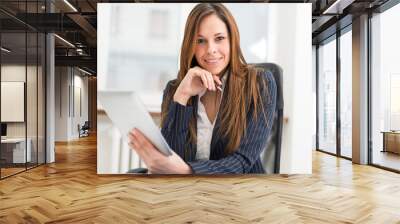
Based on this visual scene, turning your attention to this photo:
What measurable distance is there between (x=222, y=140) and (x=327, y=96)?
551 cm

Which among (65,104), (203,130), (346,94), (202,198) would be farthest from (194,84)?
(65,104)

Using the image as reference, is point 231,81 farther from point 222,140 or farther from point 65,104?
point 65,104

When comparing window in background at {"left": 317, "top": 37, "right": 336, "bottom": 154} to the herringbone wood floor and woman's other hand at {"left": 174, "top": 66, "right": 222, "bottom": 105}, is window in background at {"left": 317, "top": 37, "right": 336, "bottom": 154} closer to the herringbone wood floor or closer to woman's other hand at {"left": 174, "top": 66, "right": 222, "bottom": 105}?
the herringbone wood floor

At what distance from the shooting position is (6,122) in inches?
255

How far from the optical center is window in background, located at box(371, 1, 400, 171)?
24.1ft

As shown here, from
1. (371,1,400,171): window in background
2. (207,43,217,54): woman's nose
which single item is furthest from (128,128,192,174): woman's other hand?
(371,1,400,171): window in background

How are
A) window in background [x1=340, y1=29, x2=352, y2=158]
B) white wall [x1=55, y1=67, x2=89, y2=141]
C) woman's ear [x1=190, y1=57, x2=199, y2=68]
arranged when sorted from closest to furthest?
woman's ear [x1=190, y1=57, x2=199, y2=68] → window in background [x1=340, y1=29, x2=352, y2=158] → white wall [x1=55, y1=67, x2=89, y2=141]

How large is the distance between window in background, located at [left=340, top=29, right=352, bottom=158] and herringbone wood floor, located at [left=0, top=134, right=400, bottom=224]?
204 cm

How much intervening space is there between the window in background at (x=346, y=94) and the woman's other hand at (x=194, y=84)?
4.16 m

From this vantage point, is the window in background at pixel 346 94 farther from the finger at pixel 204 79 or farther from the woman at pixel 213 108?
the finger at pixel 204 79

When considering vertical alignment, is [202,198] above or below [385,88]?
below

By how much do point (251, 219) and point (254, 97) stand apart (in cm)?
265

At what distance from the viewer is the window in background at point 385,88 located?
7.36 meters

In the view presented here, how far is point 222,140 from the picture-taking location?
623 cm
